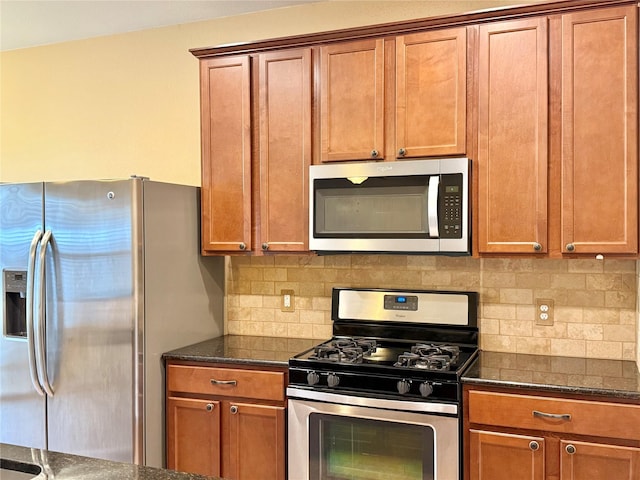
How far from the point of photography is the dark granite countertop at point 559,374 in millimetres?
2227

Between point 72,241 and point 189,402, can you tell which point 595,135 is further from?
point 72,241

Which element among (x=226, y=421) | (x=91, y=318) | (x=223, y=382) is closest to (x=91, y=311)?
(x=91, y=318)

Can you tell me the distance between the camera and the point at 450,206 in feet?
8.63

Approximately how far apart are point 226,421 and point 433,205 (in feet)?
4.60

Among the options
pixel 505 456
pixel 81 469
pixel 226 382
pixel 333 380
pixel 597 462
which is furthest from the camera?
pixel 226 382

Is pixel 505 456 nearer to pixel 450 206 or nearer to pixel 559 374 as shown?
pixel 559 374

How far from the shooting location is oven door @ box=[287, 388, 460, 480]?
239 centimetres

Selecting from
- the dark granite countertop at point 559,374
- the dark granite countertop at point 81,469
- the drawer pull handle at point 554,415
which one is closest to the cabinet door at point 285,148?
the dark granite countertop at point 559,374

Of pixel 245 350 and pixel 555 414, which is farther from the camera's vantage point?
pixel 245 350

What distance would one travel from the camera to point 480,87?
2.61 meters

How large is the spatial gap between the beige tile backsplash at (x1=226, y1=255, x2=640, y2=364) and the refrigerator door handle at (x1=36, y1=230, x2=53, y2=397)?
1.00m

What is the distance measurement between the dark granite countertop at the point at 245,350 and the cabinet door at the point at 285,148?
1.71ft

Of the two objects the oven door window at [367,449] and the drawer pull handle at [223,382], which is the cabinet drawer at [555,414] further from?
the drawer pull handle at [223,382]

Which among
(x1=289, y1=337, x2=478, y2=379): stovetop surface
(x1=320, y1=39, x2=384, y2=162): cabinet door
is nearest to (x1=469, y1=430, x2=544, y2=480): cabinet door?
(x1=289, y1=337, x2=478, y2=379): stovetop surface
